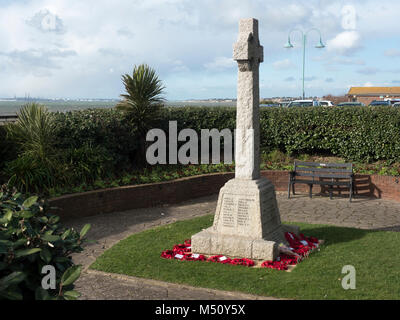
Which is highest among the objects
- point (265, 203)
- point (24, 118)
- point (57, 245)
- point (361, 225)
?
point (24, 118)

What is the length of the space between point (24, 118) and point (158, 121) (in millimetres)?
4108

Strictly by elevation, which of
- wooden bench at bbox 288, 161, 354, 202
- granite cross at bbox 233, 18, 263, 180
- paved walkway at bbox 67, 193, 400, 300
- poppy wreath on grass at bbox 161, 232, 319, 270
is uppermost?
granite cross at bbox 233, 18, 263, 180

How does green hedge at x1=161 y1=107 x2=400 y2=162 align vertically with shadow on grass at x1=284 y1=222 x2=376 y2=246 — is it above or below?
above

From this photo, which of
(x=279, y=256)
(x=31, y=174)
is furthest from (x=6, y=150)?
(x=279, y=256)

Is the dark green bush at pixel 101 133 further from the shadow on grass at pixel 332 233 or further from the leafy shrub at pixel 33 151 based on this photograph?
the shadow on grass at pixel 332 233

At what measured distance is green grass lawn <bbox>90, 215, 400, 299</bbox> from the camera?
16.8 feet

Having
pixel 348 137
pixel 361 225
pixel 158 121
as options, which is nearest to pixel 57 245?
pixel 361 225

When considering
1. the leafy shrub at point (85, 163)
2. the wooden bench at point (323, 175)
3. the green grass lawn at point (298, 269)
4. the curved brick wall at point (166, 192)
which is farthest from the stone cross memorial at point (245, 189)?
the wooden bench at point (323, 175)

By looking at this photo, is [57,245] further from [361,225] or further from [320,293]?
[361,225]

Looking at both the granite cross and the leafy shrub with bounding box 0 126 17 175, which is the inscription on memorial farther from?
the leafy shrub with bounding box 0 126 17 175

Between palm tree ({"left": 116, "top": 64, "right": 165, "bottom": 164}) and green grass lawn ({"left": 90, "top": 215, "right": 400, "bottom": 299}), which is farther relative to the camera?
palm tree ({"left": 116, "top": 64, "right": 165, "bottom": 164})

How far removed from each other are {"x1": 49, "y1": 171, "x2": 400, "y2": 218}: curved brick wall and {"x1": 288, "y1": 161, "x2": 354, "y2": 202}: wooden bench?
340 mm

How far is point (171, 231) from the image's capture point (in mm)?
7832

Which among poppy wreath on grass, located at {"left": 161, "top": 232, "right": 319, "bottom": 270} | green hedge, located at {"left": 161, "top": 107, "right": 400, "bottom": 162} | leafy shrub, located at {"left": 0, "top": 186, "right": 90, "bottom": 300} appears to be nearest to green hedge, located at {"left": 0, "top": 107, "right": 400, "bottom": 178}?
green hedge, located at {"left": 161, "top": 107, "right": 400, "bottom": 162}
